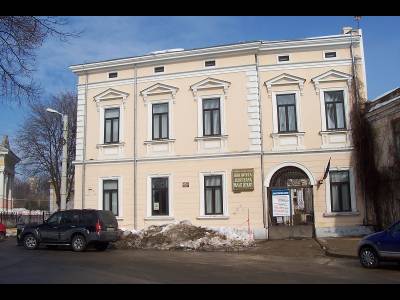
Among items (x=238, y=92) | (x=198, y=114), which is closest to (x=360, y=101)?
(x=238, y=92)

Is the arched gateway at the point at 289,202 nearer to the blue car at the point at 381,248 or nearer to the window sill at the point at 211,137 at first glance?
the window sill at the point at 211,137

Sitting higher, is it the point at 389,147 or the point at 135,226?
the point at 389,147

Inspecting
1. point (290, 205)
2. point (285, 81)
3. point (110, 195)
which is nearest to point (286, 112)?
point (285, 81)

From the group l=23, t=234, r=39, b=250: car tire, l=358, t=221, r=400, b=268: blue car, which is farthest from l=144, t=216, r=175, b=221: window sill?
l=358, t=221, r=400, b=268: blue car

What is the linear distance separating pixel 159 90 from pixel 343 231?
39.8ft

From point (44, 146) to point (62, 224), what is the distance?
2435 cm

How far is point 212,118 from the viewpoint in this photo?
25.7 m

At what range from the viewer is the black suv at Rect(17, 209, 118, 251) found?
792 inches

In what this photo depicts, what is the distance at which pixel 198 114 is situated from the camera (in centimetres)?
2583

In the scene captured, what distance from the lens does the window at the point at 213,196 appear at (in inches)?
985

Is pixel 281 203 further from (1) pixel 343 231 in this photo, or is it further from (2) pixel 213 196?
(2) pixel 213 196

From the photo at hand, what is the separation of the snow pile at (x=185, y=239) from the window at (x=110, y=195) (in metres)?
3.74

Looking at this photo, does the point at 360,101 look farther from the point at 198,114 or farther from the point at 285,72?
the point at 198,114

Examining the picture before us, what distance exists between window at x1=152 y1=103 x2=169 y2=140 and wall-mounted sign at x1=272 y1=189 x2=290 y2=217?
686cm
